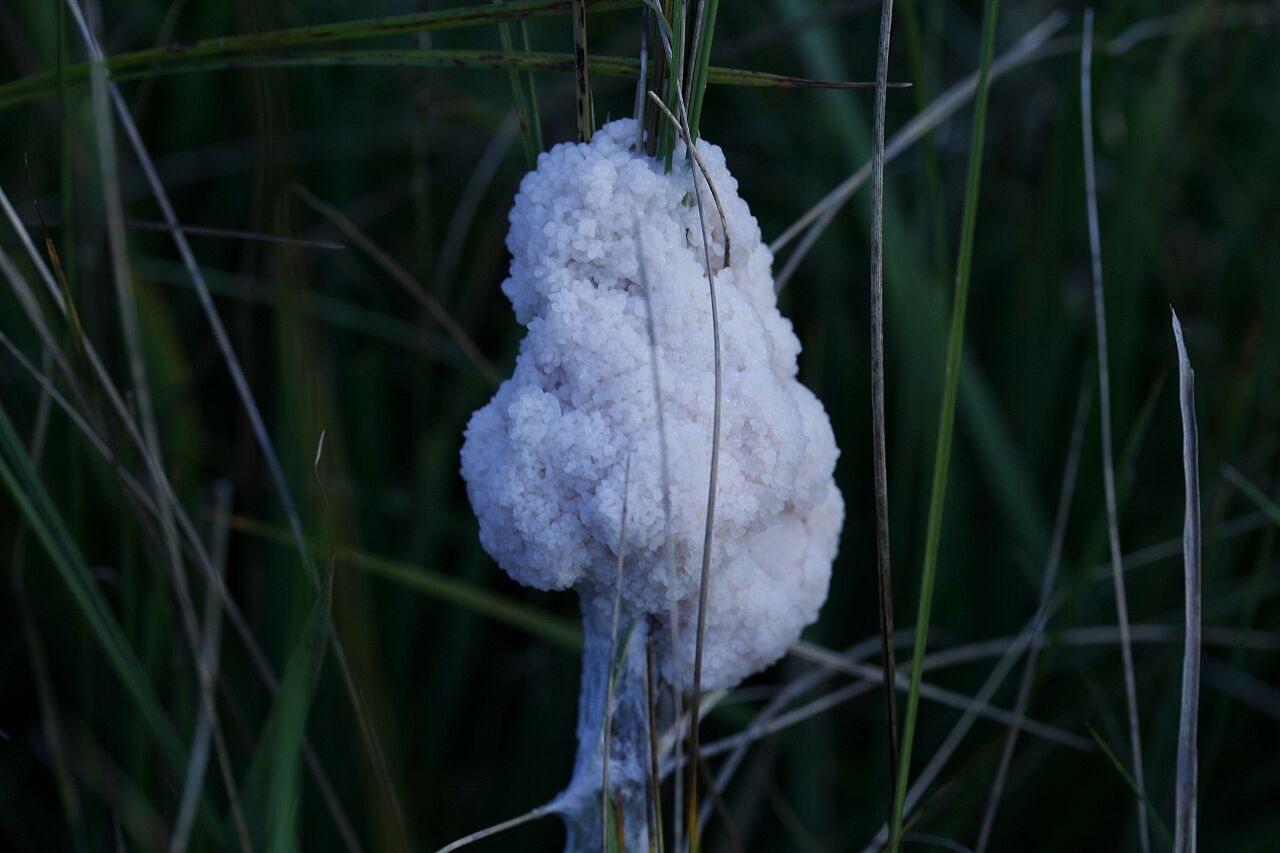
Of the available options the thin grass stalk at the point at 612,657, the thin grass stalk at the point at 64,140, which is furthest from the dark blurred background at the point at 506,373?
the thin grass stalk at the point at 612,657

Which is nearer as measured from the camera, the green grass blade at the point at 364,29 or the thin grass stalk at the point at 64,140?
the green grass blade at the point at 364,29

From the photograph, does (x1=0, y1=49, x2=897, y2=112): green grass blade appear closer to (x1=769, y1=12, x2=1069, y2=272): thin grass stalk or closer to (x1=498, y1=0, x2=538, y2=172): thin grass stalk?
(x1=498, y1=0, x2=538, y2=172): thin grass stalk

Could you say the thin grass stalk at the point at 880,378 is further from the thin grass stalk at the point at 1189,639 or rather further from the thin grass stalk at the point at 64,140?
the thin grass stalk at the point at 64,140

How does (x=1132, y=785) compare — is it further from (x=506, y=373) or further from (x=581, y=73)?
(x=506, y=373)

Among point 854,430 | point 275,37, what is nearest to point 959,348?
point 275,37

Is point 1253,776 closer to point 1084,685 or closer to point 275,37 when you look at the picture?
point 1084,685

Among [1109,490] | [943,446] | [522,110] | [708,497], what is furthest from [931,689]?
[522,110]

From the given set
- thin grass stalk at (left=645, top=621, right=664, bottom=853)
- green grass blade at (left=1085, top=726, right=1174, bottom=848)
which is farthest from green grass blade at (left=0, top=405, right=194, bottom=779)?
green grass blade at (left=1085, top=726, right=1174, bottom=848)
